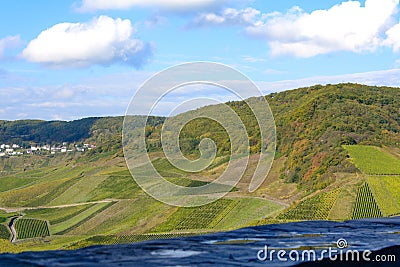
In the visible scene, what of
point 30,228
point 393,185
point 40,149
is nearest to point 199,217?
point 393,185

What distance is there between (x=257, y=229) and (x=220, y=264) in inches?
86.5

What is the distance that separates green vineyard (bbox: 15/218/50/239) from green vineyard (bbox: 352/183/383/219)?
1157 inches

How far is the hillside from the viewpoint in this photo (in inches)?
1663

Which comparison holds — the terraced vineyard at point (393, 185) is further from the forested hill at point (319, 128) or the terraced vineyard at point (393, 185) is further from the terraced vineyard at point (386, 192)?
the forested hill at point (319, 128)

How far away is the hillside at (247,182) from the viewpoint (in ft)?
139

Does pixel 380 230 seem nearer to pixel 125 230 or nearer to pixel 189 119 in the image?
pixel 125 230

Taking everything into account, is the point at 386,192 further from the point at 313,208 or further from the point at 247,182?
the point at 247,182

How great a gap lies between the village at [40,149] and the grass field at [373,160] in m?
99.2

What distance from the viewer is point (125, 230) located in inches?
1832

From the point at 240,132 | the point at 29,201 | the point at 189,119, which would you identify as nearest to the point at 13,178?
the point at 29,201

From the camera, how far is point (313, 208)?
4122cm

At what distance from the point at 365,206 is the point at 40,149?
419 feet

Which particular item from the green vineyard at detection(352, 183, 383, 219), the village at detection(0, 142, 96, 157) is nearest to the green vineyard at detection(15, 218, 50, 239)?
the green vineyard at detection(352, 183, 383, 219)

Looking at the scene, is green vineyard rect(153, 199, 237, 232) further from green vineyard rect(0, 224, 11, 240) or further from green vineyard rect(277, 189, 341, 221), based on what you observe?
green vineyard rect(0, 224, 11, 240)
